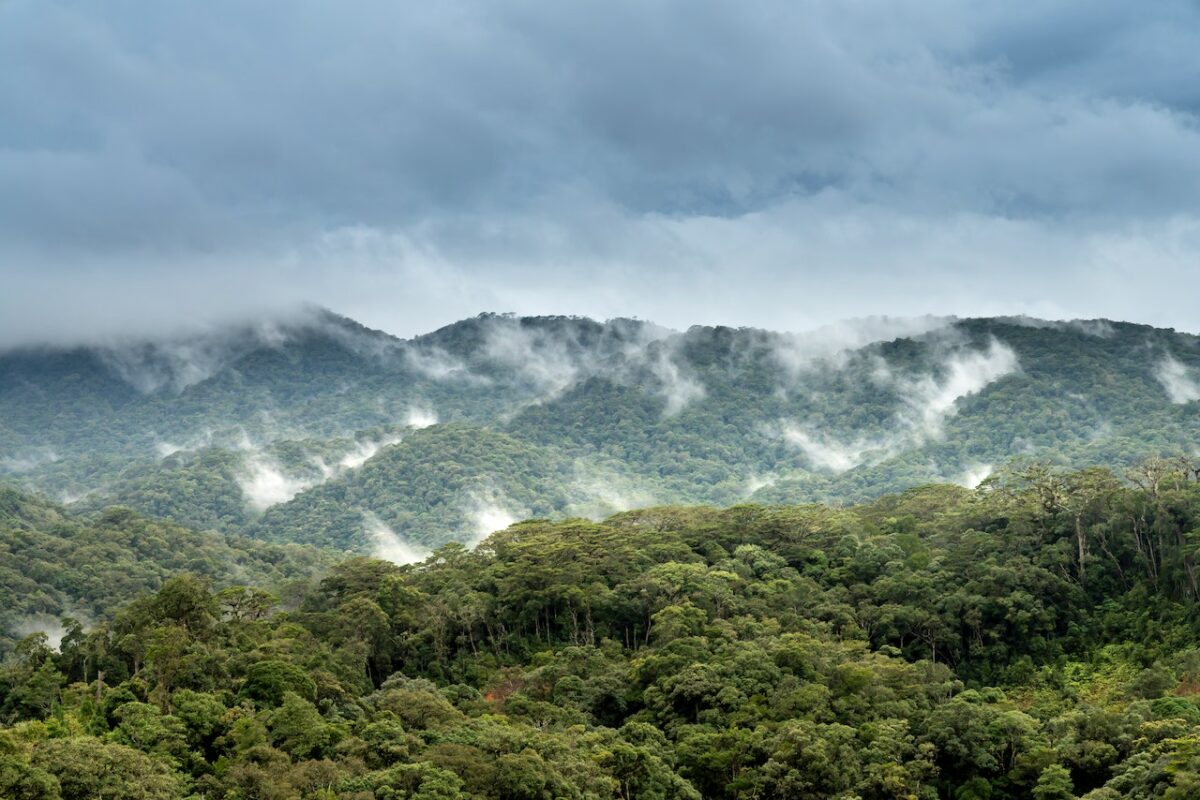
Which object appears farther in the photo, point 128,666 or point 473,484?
point 473,484

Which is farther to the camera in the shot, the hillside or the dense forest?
the hillside

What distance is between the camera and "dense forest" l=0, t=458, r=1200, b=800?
46906 mm

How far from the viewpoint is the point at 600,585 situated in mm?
Answer: 72938

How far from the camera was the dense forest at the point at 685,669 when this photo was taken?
46906mm

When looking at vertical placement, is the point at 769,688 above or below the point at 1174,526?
below

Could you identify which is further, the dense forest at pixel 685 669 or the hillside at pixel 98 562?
the hillside at pixel 98 562

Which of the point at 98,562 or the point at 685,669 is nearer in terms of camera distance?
the point at 685,669

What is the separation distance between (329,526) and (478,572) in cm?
11903

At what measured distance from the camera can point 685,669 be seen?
59.3 m

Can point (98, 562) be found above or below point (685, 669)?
above

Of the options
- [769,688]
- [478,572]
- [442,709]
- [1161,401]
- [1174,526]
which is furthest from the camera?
[1161,401]

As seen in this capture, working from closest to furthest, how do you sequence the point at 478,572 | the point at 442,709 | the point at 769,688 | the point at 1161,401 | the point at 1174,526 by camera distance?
the point at 442,709, the point at 769,688, the point at 1174,526, the point at 478,572, the point at 1161,401

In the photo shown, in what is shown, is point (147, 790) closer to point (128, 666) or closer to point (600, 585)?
point (128, 666)

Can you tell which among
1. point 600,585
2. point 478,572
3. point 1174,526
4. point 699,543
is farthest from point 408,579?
point 1174,526
